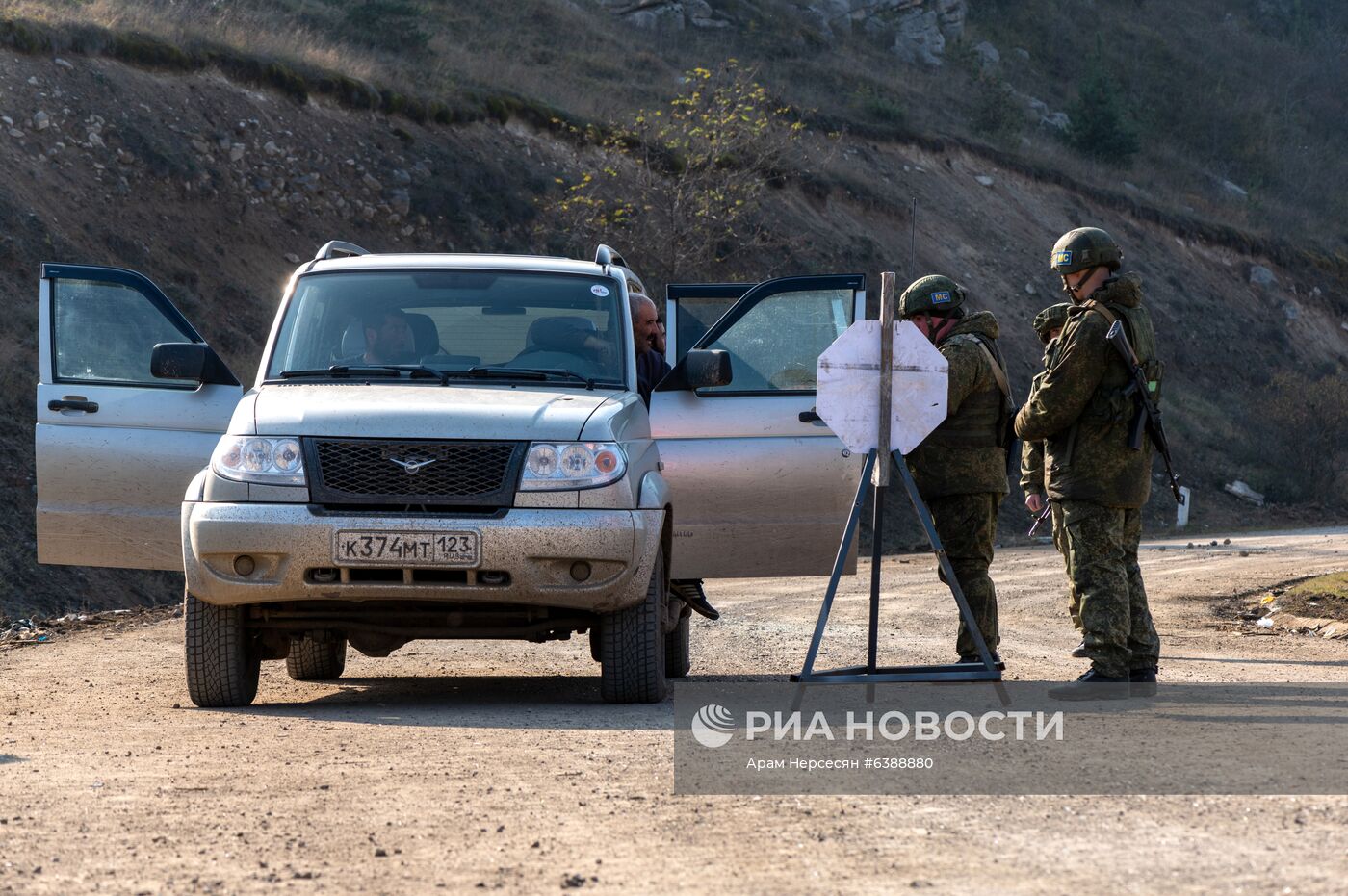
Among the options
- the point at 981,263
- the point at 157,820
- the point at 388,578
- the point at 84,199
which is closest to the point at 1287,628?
the point at 388,578

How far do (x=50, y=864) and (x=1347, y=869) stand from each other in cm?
335

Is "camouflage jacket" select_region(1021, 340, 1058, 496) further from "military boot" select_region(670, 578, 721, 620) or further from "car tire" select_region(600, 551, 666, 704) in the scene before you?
"car tire" select_region(600, 551, 666, 704)

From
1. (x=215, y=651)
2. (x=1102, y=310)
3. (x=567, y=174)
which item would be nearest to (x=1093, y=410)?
(x=1102, y=310)

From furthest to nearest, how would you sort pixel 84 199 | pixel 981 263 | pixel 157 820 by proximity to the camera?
pixel 981 263 → pixel 84 199 → pixel 157 820

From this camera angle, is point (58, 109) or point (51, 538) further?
point (58, 109)

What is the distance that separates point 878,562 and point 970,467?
1193 millimetres

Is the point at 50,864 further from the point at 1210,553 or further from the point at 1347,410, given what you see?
the point at 1347,410

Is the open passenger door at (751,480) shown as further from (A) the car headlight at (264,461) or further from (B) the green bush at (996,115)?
(B) the green bush at (996,115)

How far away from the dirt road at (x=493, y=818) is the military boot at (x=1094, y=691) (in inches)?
67.2

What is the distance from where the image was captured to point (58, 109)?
25188mm

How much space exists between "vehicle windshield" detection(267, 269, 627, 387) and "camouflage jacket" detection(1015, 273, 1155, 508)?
2.12 meters

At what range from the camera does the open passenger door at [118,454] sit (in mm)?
8688

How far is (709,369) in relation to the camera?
840 cm

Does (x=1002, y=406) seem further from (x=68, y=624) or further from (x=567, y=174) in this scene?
(x=567, y=174)
